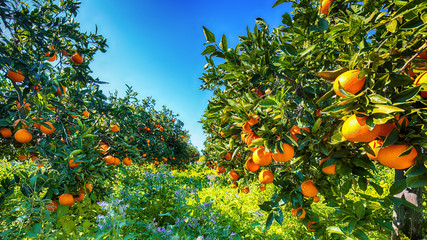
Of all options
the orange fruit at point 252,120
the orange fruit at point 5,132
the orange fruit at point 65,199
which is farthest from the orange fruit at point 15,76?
the orange fruit at point 252,120

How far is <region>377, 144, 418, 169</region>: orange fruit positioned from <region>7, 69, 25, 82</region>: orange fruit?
128 inches

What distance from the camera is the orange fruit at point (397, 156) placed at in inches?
29.5

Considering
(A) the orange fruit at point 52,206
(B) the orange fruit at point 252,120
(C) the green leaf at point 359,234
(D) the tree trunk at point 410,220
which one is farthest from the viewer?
(D) the tree trunk at point 410,220

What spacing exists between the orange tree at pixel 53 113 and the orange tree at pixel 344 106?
5.17 ft

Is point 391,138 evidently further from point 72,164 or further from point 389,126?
point 72,164

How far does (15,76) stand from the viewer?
2.06 m

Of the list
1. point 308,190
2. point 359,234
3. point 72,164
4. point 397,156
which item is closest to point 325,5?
point 397,156

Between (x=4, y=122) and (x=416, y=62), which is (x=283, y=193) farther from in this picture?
(x=4, y=122)

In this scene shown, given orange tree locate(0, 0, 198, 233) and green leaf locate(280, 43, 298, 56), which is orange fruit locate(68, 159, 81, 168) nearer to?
orange tree locate(0, 0, 198, 233)

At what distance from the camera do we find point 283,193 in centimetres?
139

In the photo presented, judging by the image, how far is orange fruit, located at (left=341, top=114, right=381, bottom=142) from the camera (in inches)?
28.2

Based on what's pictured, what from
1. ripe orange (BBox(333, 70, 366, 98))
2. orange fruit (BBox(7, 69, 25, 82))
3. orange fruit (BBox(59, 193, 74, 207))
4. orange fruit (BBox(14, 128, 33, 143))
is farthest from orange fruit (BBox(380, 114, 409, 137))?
orange fruit (BBox(7, 69, 25, 82))

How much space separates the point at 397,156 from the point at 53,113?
2881 mm

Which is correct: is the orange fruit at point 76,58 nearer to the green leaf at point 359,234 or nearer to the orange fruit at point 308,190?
the orange fruit at point 308,190
